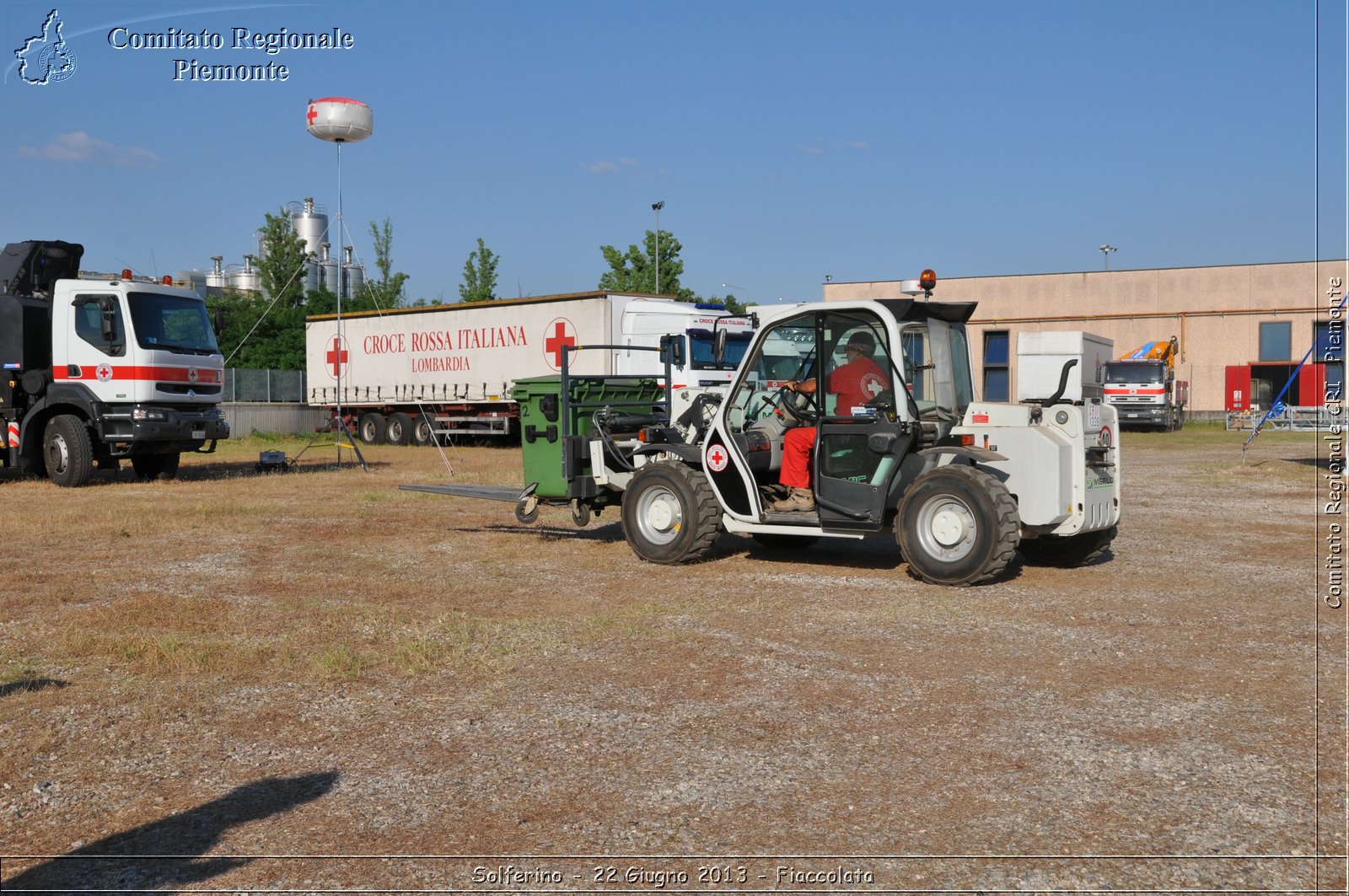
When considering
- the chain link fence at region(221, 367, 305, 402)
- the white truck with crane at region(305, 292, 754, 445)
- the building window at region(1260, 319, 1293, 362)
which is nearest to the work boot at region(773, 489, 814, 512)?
the white truck with crane at region(305, 292, 754, 445)

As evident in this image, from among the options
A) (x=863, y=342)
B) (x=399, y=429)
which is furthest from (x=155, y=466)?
(x=863, y=342)

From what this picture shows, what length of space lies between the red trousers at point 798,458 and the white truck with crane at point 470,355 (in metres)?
11.3

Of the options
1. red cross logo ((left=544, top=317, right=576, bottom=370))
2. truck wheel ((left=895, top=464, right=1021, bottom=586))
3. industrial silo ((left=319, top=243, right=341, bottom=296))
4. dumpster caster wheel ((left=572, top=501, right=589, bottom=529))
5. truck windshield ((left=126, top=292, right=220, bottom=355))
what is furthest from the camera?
industrial silo ((left=319, top=243, right=341, bottom=296))

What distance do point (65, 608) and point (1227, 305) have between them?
156ft

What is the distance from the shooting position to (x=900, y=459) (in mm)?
8617

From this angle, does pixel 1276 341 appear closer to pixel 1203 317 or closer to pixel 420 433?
pixel 1203 317

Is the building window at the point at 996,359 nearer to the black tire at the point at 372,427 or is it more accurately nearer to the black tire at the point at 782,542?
the black tire at the point at 372,427

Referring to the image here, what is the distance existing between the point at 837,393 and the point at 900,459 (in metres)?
0.73

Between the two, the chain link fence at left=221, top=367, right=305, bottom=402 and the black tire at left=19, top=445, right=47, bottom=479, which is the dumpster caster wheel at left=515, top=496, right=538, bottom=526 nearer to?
the black tire at left=19, top=445, right=47, bottom=479

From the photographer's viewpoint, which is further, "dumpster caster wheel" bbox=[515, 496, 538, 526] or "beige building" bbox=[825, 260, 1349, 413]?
"beige building" bbox=[825, 260, 1349, 413]

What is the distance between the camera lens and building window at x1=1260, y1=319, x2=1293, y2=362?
150ft

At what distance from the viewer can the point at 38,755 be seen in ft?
15.4

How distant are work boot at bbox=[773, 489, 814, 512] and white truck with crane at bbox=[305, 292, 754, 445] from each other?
1114 centimetres

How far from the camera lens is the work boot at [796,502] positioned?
30.0ft
